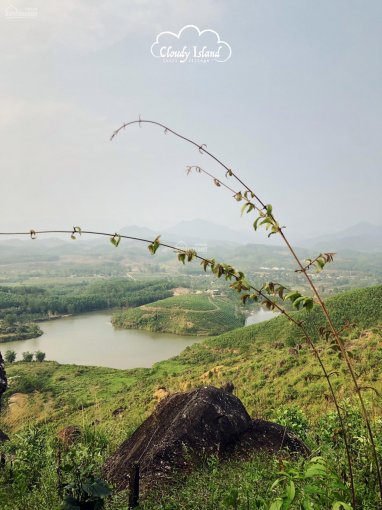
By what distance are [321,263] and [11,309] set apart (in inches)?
5104

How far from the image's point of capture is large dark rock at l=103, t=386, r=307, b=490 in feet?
21.8

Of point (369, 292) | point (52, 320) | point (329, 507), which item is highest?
point (329, 507)

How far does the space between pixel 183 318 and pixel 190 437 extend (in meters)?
95.9

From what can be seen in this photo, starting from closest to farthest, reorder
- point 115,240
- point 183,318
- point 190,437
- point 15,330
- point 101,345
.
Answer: point 115,240
point 190,437
point 101,345
point 15,330
point 183,318

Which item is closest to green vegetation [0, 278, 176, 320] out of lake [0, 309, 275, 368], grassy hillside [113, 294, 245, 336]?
lake [0, 309, 275, 368]

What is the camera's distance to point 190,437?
7.40m

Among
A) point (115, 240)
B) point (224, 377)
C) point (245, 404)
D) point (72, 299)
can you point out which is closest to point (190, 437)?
point (115, 240)

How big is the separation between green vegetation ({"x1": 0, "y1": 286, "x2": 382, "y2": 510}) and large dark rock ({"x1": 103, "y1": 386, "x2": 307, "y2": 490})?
0.51 m

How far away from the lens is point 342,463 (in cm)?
326

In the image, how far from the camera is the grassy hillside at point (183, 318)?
322ft

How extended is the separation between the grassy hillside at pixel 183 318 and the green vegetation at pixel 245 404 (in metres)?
26.9

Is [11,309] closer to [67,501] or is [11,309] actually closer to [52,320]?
[52,320]

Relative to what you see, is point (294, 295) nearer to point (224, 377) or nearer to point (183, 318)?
point (224, 377)

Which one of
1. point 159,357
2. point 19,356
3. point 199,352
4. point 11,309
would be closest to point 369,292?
point 199,352
